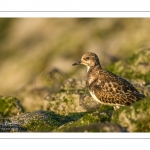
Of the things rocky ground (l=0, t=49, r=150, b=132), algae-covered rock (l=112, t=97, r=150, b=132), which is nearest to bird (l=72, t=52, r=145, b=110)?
rocky ground (l=0, t=49, r=150, b=132)

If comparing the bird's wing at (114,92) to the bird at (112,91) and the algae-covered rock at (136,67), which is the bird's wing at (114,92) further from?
the algae-covered rock at (136,67)

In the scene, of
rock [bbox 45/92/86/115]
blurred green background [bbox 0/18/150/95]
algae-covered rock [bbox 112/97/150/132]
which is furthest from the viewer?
blurred green background [bbox 0/18/150/95]

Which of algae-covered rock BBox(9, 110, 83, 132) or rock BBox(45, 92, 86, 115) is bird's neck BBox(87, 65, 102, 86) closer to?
algae-covered rock BBox(9, 110, 83, 132)

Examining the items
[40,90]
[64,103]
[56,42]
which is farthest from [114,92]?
[56,42]

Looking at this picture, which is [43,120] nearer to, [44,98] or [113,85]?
[113,85]

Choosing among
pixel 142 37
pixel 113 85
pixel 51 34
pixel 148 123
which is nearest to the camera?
pixel 148 123

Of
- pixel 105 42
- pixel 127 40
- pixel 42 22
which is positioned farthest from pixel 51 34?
pixel 127 40

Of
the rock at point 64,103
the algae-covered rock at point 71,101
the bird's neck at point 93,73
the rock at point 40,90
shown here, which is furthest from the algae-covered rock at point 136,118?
the rock at point 40,90
